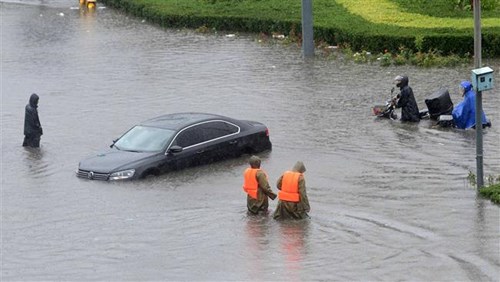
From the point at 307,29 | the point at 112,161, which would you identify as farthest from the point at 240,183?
the point at 307,29

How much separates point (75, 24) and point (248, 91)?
18598 mm

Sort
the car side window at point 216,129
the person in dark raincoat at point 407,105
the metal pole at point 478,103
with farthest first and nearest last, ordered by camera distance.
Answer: the person in dark raincoat at point 407,105
the car side window at point 216,129
the metal pole at point 478,103

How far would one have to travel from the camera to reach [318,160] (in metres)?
25.8

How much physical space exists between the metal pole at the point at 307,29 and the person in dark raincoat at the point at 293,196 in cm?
1900

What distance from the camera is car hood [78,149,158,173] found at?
24312 millimetres

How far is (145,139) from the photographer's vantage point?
25.5 metres

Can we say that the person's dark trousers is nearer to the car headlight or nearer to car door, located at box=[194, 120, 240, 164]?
car door, located at box=[194, 120, 240, 164]

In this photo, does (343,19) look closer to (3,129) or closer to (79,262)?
(3,129)

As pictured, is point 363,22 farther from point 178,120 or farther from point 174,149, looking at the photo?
point 174,149

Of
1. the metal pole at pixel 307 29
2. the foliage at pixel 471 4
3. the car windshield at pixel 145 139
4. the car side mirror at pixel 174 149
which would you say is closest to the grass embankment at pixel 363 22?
the foliage at pixel 471 4

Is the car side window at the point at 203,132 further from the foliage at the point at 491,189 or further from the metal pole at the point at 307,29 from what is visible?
the metal pole at the point at 307,29

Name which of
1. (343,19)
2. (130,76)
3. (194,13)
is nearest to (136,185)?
(130,76)

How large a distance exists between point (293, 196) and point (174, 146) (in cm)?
481

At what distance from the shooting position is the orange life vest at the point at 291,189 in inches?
816
